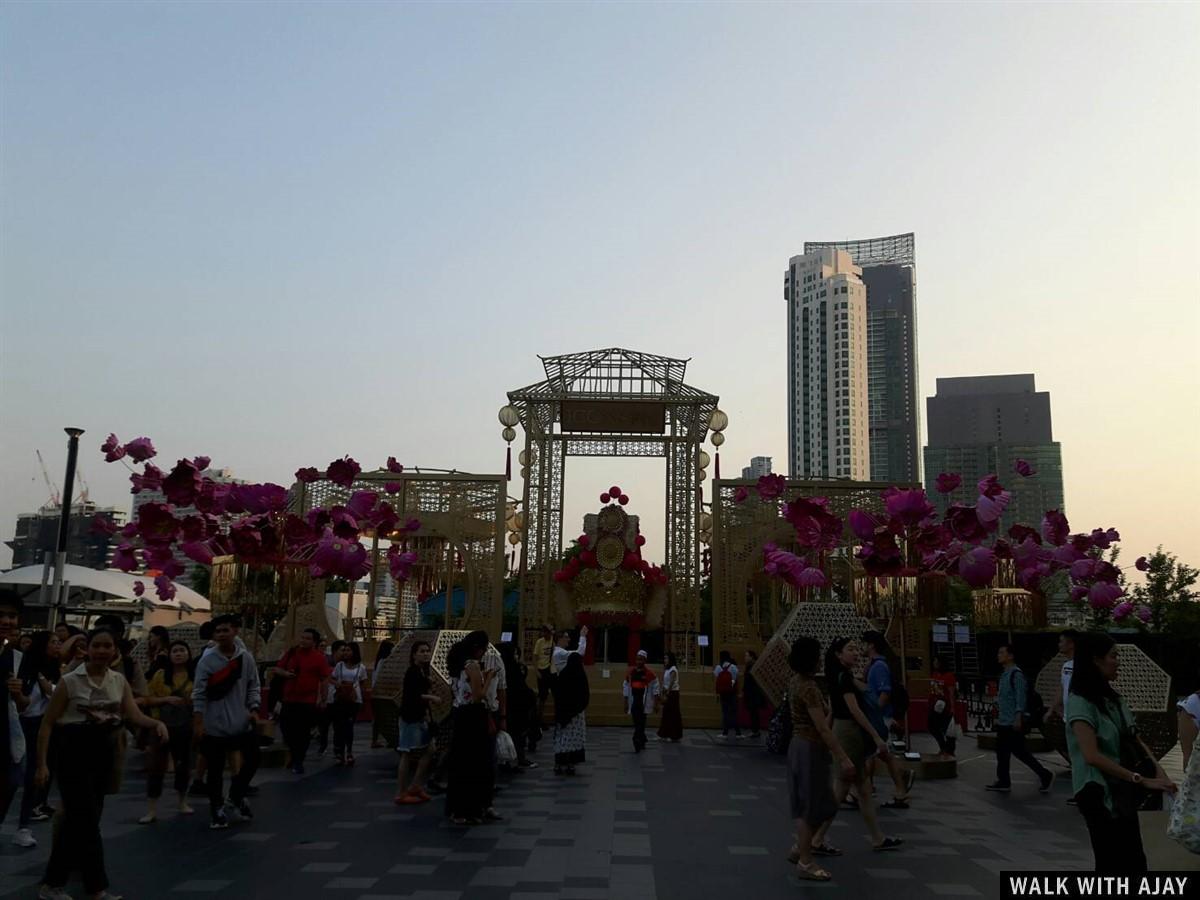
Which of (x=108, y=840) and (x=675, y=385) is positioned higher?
(x=675, y=385)

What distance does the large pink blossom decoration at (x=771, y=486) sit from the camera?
53.6ft

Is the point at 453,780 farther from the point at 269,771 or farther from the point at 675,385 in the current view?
the point at 675,385

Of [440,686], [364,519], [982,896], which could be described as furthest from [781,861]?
[364,519]

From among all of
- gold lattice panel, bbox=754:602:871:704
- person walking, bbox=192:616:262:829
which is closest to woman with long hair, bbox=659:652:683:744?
gold lattice panel, bbox=754:602:871:704

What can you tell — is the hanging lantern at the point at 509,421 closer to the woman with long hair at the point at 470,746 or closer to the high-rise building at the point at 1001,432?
the woman with long hair at the point at 470,746

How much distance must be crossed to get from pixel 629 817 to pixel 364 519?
653 cm

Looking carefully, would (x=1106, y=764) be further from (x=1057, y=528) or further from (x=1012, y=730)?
(x=1057, y=528)

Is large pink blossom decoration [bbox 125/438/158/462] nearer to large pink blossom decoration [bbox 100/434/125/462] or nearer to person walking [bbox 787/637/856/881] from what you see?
large pink blossom decoration [bbox 100/434/125/462]

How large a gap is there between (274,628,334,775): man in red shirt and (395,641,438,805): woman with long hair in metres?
1.70

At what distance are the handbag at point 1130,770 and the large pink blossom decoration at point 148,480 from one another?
1033 centimetres

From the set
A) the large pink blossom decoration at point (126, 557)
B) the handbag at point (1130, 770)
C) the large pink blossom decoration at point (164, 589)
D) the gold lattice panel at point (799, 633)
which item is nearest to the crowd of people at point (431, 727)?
the handbag at point (1130, 770)

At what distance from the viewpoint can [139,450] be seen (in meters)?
11.5

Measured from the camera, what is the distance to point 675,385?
1911 centimetres

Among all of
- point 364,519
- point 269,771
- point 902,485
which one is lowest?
point 269,771
